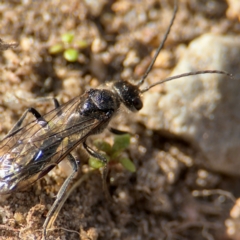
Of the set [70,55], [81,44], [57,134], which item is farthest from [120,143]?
[81,44]

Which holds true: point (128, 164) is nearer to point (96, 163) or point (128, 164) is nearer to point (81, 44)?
point (96, 163)

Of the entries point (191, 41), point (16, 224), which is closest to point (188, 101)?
point (191, 41)

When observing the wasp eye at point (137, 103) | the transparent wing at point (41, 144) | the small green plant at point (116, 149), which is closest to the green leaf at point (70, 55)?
the transparent wing at point (41, 144)

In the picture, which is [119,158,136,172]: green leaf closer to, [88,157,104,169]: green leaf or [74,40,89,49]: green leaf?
[88,157,104,169]: green leaf

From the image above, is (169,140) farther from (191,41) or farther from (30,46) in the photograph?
(30,46)

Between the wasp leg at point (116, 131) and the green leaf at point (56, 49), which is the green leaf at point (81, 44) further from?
the wasp leg at point (116, 131)
